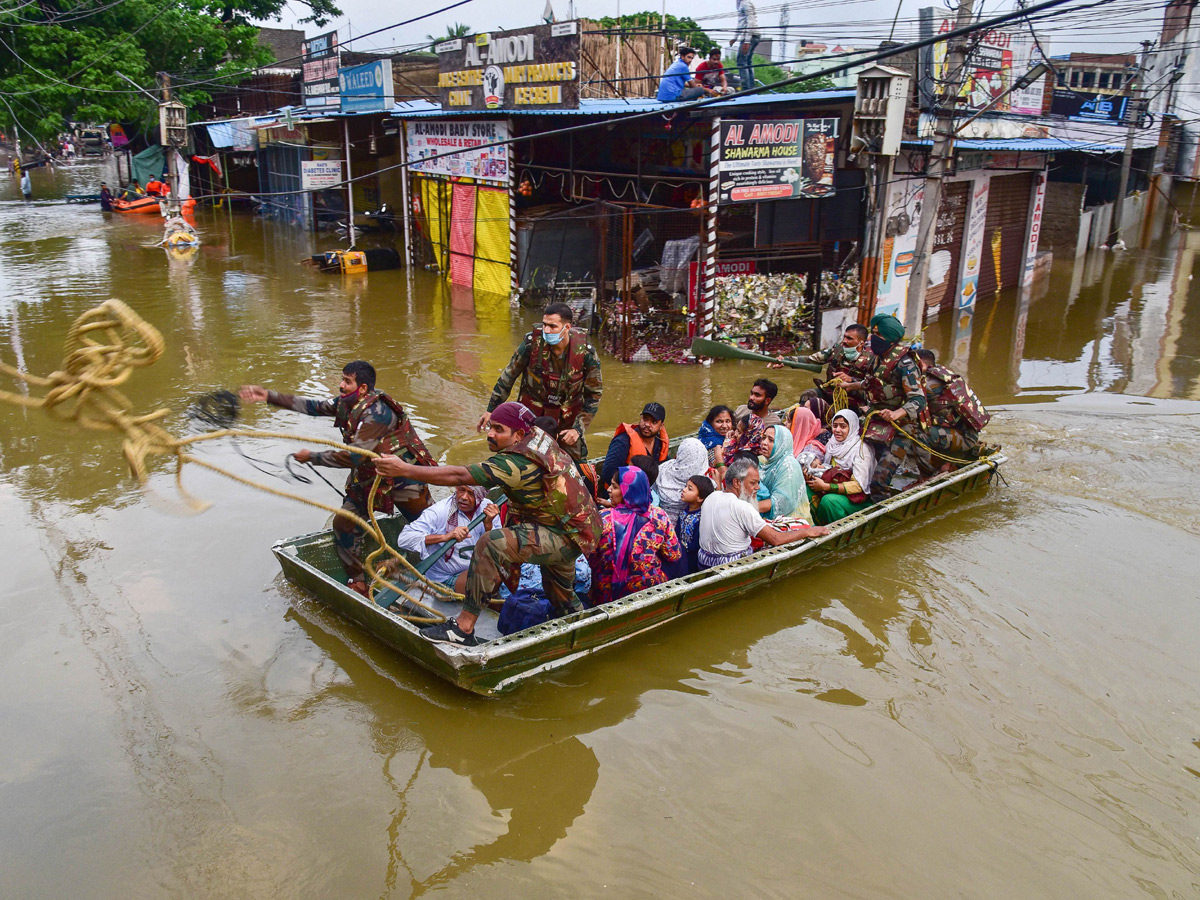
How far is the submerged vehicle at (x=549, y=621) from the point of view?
16.6ft

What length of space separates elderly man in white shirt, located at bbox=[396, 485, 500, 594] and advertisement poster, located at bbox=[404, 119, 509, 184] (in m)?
9.76

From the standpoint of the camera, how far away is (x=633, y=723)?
5293mm

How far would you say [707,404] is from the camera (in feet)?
37.1

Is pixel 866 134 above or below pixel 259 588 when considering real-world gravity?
above

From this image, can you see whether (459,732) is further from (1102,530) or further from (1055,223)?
(1055,223)

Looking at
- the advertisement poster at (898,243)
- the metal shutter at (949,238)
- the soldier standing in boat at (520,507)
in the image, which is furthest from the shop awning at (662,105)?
the soldier standing in boat at (520,507)

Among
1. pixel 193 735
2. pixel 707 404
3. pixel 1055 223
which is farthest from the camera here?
pixel 1055 223

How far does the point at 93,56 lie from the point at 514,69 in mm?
15842

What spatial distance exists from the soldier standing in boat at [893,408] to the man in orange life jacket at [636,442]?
6.54 ft

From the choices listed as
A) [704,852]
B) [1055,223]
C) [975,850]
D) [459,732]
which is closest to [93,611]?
[459,732]

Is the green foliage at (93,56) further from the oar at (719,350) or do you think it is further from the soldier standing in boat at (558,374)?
the soldier standing in boat at (558,374)

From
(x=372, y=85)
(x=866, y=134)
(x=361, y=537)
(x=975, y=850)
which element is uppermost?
(x=372, y=85)

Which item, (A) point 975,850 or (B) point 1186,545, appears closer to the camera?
(A) point 975,850

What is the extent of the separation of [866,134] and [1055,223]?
1434 centimetres
